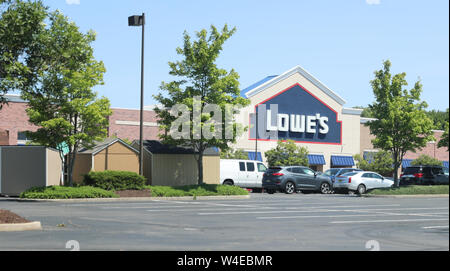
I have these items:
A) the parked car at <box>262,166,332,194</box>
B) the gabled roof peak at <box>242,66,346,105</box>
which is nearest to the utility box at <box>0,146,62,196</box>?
the parked car at <box>262,166,332,194</box>

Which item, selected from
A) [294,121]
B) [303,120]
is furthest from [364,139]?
[294,121]

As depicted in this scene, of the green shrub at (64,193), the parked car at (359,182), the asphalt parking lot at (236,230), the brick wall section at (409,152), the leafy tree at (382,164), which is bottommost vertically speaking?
the asphalt parking lot at (236,230)

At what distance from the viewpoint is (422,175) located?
112 ft

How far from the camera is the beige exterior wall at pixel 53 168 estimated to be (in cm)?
3034

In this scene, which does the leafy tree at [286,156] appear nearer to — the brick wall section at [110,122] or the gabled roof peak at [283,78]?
the gabled roof peak at [283,78]

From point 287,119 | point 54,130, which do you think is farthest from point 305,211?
point 287,119

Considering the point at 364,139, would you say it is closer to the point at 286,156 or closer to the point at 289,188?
the point at 286,156

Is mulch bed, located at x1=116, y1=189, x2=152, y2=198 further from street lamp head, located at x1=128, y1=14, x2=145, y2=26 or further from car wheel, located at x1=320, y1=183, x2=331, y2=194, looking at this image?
car wheel, located at x1=320, y1=183, x2=331, y2=194

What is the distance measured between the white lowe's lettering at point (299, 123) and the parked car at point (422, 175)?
991 inches

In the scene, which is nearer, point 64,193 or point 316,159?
point 64,193

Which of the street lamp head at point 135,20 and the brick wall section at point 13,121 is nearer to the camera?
the street lamp head at point 135,20

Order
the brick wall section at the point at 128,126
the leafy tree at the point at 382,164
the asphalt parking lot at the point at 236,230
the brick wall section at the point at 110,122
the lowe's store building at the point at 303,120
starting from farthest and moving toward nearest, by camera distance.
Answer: the lowe's store building at the point at 303,120, the brick wall section at the point at 128,126, the leafy tree at the point at 382,164, the brick wall section at the point at 110,122, the asphalt parking lot at the point at 236,230

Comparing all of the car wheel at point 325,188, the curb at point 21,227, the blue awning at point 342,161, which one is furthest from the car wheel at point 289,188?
the blue awning at point 342,161

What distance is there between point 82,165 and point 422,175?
1940cm
